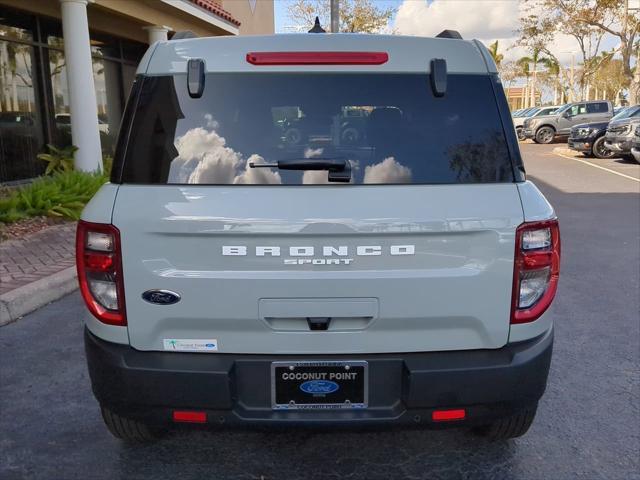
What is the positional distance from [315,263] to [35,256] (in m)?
5.36

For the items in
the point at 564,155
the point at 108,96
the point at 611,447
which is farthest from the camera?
the point at 564,155

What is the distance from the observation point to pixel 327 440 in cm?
311

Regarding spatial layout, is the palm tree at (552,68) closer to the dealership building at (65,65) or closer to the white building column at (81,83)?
the dealership building at (65,65)

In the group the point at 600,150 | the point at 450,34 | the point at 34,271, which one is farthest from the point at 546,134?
the point at 450,34

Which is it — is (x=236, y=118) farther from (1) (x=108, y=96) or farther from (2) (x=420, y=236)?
(1) (x=108, y=96)

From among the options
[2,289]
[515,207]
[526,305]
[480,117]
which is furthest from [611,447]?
[2,289]

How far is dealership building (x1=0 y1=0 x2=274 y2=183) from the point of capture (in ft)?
33.8

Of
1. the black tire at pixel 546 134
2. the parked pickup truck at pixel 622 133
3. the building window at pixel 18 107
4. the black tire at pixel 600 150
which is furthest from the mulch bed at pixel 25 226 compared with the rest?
the black tire at pixel 546 134

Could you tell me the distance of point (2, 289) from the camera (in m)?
5.31

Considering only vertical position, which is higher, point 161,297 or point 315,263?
point 315,263

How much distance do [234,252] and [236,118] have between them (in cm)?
57

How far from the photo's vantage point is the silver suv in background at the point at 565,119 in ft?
86.6

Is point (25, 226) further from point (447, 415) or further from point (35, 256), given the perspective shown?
point (447, 415)

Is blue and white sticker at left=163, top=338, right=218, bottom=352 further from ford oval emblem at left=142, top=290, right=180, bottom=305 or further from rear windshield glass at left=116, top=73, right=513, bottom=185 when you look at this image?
rear windshield glass at left=116, top=73, right=513, bottom=185
